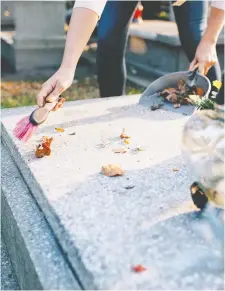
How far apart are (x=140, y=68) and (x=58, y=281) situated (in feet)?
9.29

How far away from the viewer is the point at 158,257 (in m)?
0.95

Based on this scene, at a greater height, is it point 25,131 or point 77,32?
point 77,32

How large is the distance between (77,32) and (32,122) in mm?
304

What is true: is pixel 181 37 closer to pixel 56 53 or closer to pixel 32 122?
pixel 32 122

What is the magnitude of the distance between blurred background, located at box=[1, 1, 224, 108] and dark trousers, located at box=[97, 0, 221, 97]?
98 centimetres

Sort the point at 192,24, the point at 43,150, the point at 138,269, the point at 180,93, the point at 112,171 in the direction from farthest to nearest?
1. the point at 192,24
2. the point at 180,93
3. the point at 43,150
4. the point at 112,171
5. the point at 138,269

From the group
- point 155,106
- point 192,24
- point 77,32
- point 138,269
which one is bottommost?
point 155,106

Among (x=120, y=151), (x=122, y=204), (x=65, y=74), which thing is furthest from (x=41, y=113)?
(x=122, y=204)

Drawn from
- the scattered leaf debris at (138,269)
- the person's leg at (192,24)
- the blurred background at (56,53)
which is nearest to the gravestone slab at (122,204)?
the scattered leaf debris at (138,269)

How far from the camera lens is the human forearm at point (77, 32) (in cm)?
145

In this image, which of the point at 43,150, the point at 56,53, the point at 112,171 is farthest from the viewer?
the point at 56,53

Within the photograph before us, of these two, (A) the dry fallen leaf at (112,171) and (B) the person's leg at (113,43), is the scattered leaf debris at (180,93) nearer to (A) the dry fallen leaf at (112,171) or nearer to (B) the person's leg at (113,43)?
(B) the person's leg at (113,43)

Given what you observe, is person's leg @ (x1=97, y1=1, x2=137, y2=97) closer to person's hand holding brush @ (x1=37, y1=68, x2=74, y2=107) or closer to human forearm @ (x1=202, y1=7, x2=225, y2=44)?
human forearm @ (x1=202, y1=7, x2=225, y2=44)

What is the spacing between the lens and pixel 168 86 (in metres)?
1.97
